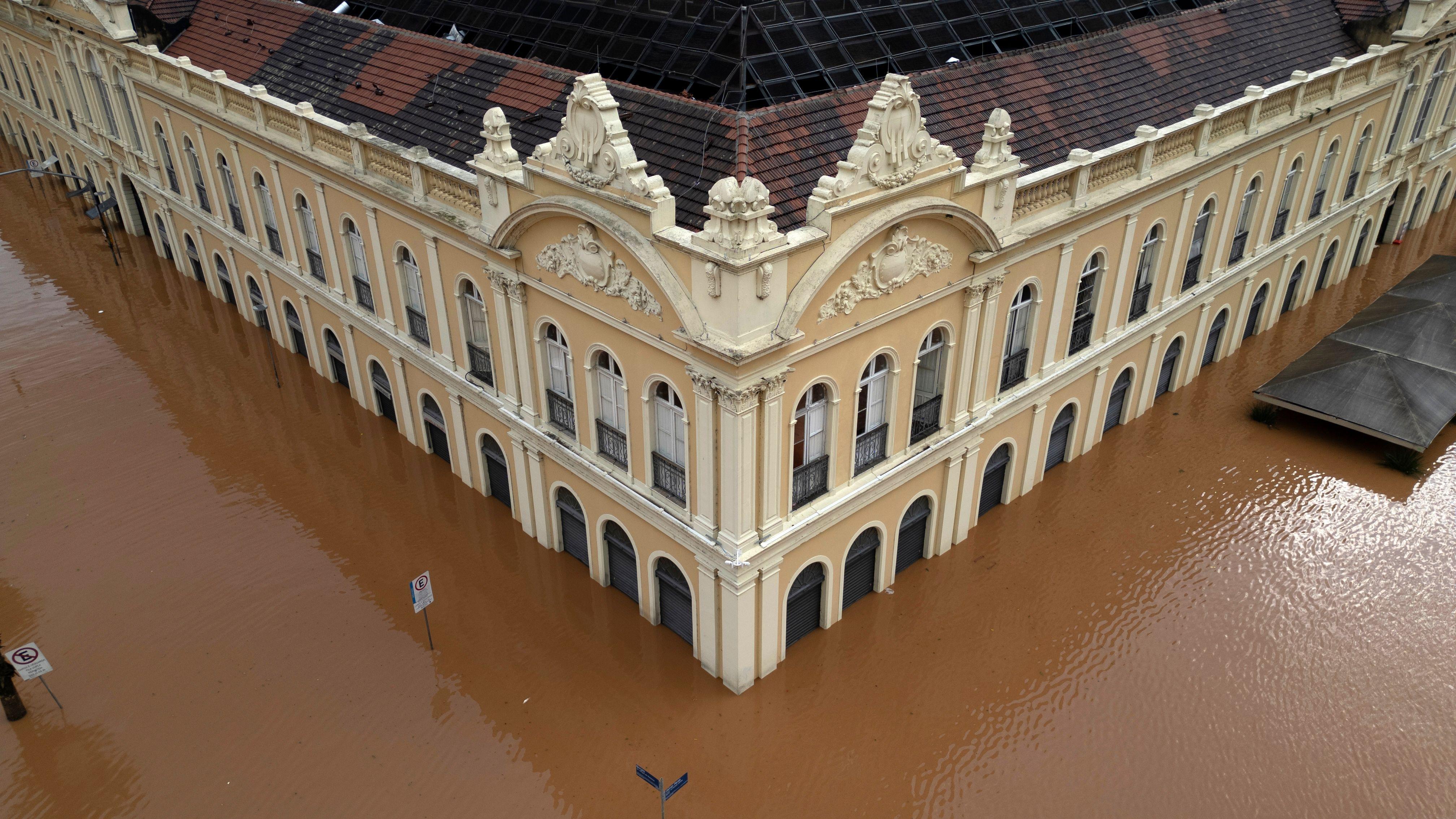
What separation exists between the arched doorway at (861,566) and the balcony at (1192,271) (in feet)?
38.6

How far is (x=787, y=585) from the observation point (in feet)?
58.9

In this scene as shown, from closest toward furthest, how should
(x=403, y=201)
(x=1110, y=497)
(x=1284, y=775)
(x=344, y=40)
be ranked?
(x=1284, y=775), (x=403, y=201), (x=1110, y=497), (x=344, y=40)

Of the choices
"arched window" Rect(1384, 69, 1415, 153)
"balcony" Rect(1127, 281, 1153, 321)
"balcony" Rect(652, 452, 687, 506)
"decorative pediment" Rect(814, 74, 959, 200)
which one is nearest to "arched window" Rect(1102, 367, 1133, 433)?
"balcony" Rect(1127, 281, 1153, 321)

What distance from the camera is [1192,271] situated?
987 inches

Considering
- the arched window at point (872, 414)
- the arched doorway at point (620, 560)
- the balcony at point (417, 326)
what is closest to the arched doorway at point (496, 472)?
the balcony at point (417, 326)

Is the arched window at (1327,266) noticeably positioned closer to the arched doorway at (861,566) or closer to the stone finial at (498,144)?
the arched doorway at (861,566)

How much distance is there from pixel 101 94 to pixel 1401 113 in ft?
144

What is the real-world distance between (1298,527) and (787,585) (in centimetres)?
1311

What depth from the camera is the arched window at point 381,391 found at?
2619 centimetres

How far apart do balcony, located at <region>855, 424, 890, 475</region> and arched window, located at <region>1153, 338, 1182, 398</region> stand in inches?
460

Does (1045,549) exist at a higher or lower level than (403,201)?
lower

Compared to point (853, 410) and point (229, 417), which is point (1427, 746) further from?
point (229, 417)

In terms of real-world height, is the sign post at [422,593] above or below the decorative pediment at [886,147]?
below

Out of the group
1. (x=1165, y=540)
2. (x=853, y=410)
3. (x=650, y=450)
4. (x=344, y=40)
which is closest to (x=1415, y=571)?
(x=1165, y=540)
